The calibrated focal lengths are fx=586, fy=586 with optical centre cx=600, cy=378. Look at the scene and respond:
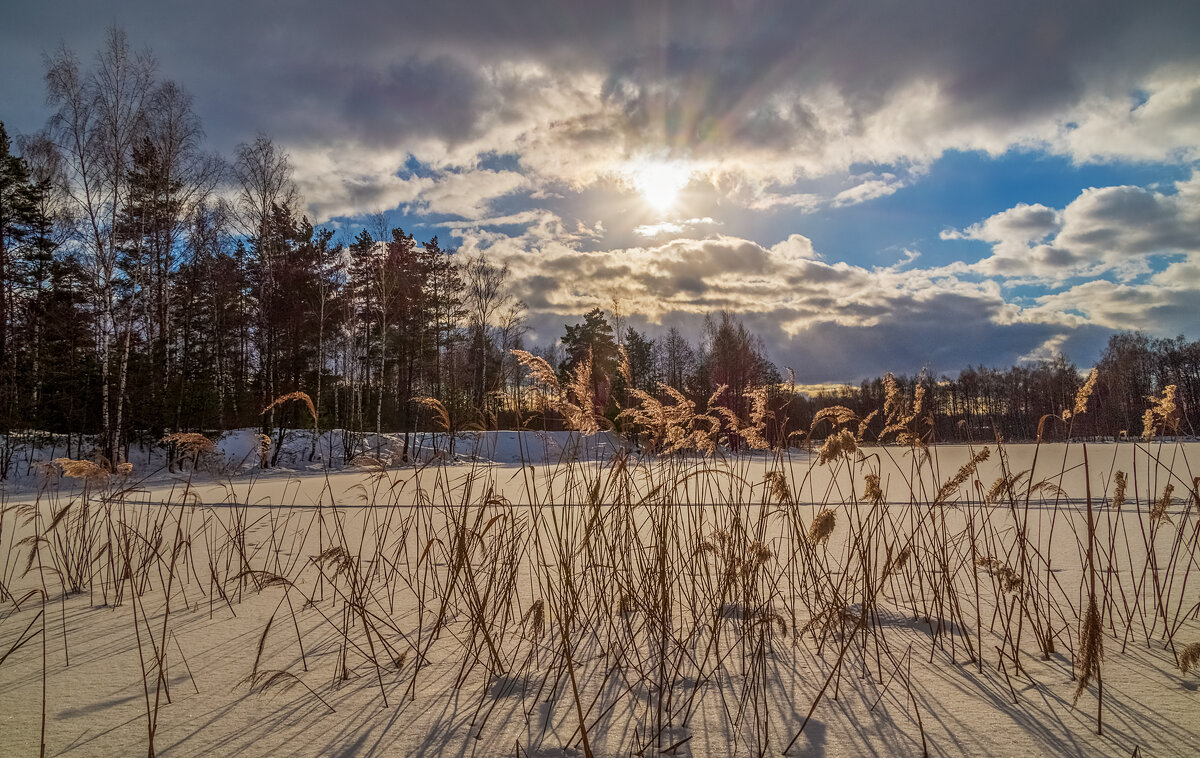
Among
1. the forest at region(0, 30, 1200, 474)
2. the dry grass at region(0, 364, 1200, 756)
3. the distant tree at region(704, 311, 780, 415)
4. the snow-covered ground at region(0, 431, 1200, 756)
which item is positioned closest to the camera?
the snow-covered ground at region(0, 431, 1200, 756)

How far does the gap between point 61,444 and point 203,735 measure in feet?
59.0

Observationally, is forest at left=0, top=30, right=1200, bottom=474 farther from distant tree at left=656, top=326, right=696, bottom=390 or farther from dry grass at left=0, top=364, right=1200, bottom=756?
distant tree at left=656, top=326, right=696, bottom=390

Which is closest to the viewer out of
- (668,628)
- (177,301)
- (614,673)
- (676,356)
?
(614,673)

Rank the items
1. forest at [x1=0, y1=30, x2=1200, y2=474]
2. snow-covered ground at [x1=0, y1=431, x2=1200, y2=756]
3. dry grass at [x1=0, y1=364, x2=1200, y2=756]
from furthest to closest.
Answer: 1. forest at [x1=0, y1=30, x2=1200, y2=474]
2. dry grass at [x1=0, y1=364, x2=1200, y2=756]
3. snow-covered ground at [x1=0, y1=431, x2=1200, y2=756]

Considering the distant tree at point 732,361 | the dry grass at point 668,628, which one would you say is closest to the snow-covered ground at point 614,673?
the dry grass at point 668,628

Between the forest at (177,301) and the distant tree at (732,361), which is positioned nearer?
the forest at (177,301)

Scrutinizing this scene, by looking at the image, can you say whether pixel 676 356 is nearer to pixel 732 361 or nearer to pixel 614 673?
pixel 732 361

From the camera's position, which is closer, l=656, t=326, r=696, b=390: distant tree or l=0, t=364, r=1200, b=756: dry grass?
l=0, t=364, r=1200, b=756: dry grass

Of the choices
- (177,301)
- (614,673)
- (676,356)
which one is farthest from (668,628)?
(676,356)

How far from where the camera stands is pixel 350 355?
21.0m

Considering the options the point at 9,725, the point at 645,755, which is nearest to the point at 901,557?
the point at 645,755

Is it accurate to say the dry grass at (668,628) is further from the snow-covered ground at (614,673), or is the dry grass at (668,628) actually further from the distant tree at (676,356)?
the distant tree at (676,356)

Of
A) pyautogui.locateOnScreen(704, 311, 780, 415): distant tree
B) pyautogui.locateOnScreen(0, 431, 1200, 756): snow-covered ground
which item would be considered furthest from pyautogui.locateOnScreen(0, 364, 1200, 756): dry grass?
pyautogui.locateOnScreen(704, 311, 780, 415): distant tree

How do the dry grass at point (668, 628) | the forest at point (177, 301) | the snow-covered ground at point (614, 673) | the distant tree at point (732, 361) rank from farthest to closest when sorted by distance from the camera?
the distant tree at point (732, 361) < the forest at point (177, 301) < the dry grass at point (668, 628) < the snow-covered ground at point (614, 673)
